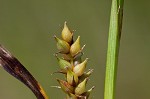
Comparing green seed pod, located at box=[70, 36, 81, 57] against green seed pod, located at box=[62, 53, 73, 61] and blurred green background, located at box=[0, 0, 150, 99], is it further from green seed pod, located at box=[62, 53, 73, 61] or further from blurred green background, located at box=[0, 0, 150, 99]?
blurred green background, located at box=[0, 0, 150, 99]

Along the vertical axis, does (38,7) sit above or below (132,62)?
above

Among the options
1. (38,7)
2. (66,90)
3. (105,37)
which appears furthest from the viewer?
(38,7)

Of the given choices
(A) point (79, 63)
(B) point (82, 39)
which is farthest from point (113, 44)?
(B) point (82, 39)

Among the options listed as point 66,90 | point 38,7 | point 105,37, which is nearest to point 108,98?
point 66,90

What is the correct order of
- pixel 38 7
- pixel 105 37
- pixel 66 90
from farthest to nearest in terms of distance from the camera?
pixel 38 7, pixel 105 37, pixel 66 90

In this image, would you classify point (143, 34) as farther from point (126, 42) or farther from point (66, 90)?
point (66, 90)

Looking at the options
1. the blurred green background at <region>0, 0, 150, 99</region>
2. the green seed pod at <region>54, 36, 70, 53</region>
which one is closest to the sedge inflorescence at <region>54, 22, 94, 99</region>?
the green seed pod at <region>54, 36, 70, 53</region>

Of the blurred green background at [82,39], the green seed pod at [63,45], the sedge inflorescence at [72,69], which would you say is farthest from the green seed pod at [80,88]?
the blurred green background at [82,39]
